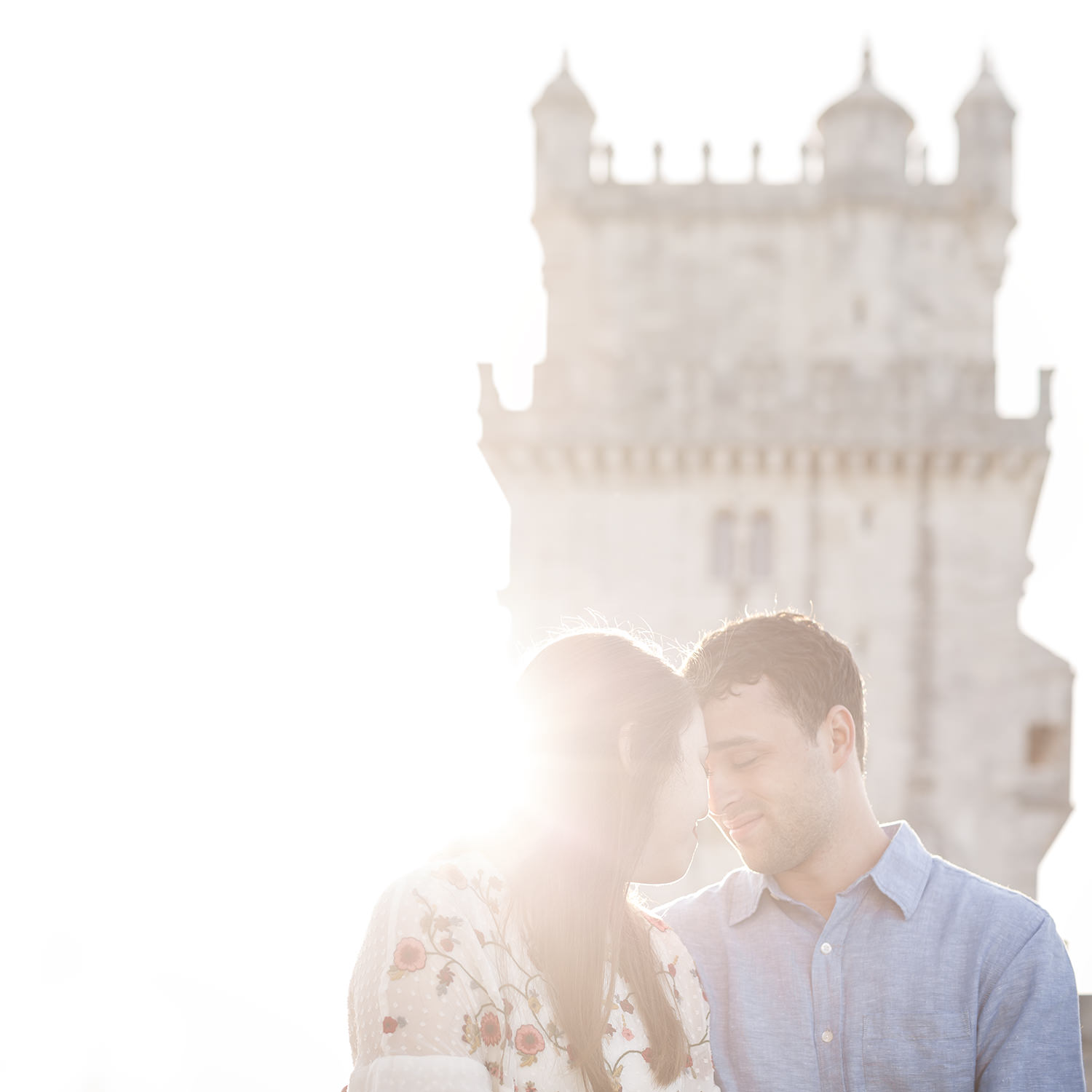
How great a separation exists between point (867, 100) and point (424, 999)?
88.1ft

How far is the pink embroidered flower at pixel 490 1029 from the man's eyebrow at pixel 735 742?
158cm

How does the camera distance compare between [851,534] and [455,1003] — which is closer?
[455,1003]

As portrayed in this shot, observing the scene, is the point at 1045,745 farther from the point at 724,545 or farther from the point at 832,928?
the point at 832,928

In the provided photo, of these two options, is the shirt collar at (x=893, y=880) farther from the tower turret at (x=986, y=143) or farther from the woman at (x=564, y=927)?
the tower turret at (x=986, y=143)

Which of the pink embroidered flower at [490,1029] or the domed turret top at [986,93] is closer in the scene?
the pink embroidered flower at [490,1029]

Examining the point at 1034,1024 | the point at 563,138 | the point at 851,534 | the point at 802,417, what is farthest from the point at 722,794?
the point at 563,138

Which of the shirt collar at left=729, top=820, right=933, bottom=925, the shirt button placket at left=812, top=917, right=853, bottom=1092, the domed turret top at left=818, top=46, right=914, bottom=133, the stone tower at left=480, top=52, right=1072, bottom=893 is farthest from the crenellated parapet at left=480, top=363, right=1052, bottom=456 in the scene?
the shirt button placket at left=812, top=917, right=853, bottom=1092

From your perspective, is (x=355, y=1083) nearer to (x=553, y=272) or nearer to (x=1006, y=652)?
(x=1006, y=652)

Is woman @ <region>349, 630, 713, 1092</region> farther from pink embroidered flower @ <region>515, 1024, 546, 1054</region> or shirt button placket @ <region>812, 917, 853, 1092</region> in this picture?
shirt button placket @ <region>812, 917, 853, 1092</region>

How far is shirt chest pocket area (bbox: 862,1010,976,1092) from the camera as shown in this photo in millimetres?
4105

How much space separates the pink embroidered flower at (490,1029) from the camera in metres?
3.13

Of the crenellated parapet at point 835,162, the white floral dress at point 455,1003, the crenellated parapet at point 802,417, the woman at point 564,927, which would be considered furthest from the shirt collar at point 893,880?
the crenellated parapet at point 835,162

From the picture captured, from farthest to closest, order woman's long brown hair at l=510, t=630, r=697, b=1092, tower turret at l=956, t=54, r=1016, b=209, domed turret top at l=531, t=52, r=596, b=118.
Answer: domed turret top at l=531, t=52, r=596, b=118
tower turret at l=956, t=54, r=1016, b=209
woman's long brown hair at l=510, t=630, r=697, b=1092

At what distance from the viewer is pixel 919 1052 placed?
4156 mm
